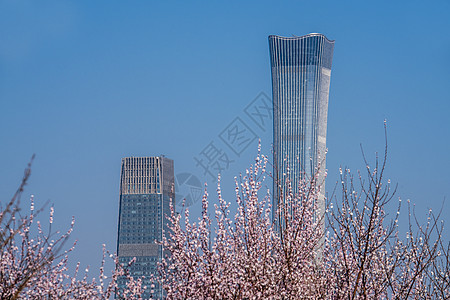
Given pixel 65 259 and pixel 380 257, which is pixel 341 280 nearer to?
pixel 380 257

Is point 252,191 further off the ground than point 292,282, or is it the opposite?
point 252,191

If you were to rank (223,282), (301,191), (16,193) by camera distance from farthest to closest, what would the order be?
(301,191)
(223,282)
(16,193)

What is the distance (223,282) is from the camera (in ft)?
48.0

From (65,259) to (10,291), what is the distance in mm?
3249

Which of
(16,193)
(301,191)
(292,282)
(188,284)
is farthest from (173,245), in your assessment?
(16,193)

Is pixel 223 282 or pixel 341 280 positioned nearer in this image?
pixel 223 282

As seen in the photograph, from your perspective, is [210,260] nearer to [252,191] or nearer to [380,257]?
[252,191]

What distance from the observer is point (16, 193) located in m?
7.95

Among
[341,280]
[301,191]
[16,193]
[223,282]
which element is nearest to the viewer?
[16,193]

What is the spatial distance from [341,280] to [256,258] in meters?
2.30

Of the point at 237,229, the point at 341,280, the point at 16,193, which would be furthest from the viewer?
the point at 237,229

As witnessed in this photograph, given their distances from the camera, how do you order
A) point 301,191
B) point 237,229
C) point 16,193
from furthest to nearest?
point 301,191 → point 237,229 → point 16,193

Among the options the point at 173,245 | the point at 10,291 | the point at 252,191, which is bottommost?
the point at 10,291

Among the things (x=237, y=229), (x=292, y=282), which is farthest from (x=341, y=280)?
(x=237, y=229)
